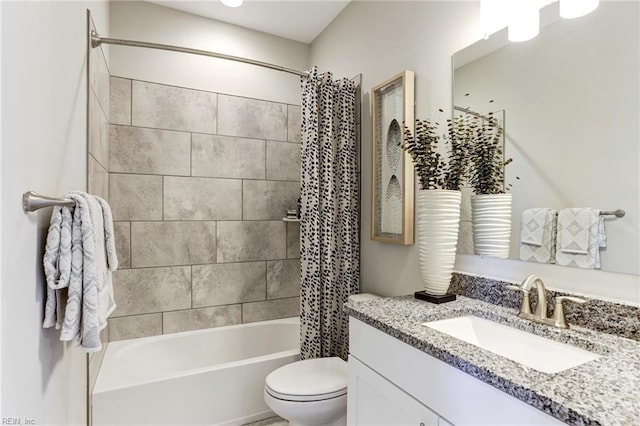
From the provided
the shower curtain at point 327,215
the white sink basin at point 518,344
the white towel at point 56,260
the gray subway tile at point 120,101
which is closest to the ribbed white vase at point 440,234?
the white sink basin at point 518,344

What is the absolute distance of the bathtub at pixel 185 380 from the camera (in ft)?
5.87

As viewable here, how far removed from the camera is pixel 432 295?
4.78 feet

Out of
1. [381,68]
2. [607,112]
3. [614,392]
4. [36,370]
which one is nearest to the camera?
[614,392]

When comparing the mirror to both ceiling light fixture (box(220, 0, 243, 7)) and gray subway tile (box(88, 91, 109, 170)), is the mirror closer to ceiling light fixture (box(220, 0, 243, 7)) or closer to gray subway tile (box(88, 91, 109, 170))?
ceiling light fixture (box(220, 0, 243, 7))

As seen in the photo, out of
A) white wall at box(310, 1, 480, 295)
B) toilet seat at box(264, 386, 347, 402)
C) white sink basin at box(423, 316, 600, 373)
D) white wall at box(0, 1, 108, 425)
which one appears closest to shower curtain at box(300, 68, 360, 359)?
white wall at box(310, 1, 480, 295)

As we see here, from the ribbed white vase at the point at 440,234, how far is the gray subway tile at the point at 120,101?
212 cm

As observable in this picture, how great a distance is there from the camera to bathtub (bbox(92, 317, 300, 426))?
1790mm

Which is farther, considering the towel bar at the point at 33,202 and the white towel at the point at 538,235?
the white towel at the point at 538,235

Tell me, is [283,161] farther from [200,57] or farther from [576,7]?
[576,7]

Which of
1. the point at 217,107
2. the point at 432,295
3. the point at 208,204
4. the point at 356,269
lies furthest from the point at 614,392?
the point at 217,107

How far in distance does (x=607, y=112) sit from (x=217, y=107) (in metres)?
2.38

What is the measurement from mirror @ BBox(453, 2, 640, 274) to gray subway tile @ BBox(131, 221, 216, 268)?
206 centimetres

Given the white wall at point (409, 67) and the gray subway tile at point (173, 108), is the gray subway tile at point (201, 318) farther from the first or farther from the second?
the gray subway tile at point (173, 108)

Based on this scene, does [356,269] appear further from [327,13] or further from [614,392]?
Result: [327,13]
